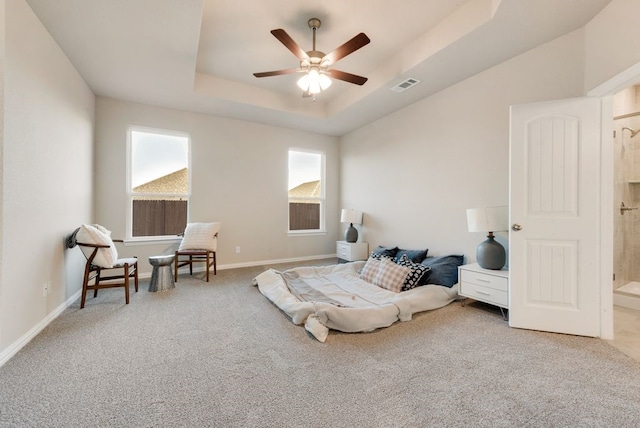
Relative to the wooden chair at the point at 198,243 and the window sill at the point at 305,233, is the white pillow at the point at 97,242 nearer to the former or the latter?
the wooden chair at the point at 198,243

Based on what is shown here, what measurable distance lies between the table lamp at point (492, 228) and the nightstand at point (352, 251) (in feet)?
7.75

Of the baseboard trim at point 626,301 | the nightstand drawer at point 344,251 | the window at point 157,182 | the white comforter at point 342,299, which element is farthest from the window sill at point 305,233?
the baseboard trim at point 626,301

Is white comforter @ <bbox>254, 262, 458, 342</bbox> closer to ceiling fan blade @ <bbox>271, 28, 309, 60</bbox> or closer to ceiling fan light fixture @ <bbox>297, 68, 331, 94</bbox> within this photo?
ceiling fan light fixture @ <bbox>297, 68, 331, 94</bbox>

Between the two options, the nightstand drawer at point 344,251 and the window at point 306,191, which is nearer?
the nightstand drawer at point 344,251

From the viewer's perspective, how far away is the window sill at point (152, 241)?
418 cm

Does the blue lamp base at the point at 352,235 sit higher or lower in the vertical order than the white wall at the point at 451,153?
lower

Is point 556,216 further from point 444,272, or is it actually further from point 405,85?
point 405,85

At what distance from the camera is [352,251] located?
496cm

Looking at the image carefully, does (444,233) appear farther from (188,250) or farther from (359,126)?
(188,250)

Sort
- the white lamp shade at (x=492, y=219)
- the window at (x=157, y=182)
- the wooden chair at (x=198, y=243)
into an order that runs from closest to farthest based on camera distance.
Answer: the white lamp shade at (x=492, y=219) < the wooden chair at (x=198, y=243) < the window at (x=157, y=182)

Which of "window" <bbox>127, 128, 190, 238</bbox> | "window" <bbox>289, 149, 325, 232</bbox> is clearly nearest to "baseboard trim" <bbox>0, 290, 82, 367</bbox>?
"window" <bbox>127, 128, 190, 238</bbox>

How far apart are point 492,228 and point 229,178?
4.15 metres

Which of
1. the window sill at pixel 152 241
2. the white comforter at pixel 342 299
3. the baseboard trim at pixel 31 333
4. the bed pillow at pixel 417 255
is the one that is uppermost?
the window sill at pixel 152 241

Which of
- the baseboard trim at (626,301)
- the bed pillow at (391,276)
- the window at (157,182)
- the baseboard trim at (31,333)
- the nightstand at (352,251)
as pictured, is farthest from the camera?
the nightstand at (352,251)
